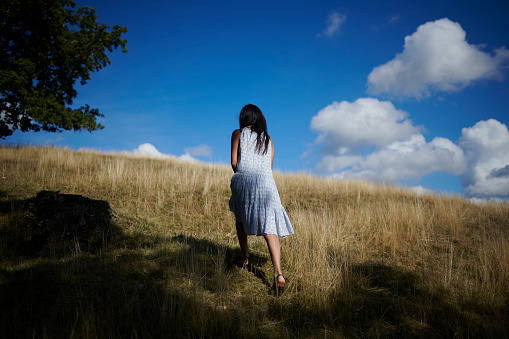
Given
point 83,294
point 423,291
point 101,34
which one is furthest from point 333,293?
point 101,34

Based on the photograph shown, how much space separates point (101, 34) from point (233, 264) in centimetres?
1376

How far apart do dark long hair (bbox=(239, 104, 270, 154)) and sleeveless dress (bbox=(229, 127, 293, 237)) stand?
0.22ft

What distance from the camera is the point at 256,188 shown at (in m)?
3.43

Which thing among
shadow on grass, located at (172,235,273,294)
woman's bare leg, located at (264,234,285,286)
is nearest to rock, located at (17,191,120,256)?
shadow on grass, located at (172,235,273,294)

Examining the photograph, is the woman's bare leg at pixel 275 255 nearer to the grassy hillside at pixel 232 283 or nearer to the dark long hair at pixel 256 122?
the grassy hillside at pixel 232 283

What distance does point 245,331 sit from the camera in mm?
2697

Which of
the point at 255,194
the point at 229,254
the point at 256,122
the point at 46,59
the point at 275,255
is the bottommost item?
the point at 229,254

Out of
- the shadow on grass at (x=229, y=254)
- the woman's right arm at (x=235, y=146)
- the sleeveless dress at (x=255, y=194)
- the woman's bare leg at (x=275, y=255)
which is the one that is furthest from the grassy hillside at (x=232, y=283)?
the woman's right arm at (x=235, y=146)

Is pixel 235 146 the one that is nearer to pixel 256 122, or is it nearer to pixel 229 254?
pixel 256 122

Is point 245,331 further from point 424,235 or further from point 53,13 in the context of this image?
A: point 53,13

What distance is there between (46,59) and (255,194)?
1382 centimetres

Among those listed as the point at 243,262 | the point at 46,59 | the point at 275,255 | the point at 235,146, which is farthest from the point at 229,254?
the point at 46,59

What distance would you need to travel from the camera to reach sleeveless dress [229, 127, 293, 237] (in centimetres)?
338

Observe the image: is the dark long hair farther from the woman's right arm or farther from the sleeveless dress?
the woman's right arm
